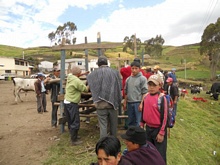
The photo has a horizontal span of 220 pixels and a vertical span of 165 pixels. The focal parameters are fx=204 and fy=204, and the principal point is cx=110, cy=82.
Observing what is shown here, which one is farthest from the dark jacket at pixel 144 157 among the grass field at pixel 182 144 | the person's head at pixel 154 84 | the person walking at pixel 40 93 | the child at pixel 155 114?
the person walking at pixel 40 93

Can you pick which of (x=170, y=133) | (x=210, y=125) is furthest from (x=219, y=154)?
(x=210, y=125)

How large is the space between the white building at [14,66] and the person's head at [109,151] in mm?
44778

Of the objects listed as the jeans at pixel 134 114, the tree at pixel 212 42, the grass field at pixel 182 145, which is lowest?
the grass field at pixel 182 145

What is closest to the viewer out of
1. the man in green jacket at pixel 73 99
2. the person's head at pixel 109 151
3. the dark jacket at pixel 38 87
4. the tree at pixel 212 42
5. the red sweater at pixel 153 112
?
the person's head at pixel 109 151

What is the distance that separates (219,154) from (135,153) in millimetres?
6298

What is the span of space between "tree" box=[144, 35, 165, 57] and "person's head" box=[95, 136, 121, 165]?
62.5m

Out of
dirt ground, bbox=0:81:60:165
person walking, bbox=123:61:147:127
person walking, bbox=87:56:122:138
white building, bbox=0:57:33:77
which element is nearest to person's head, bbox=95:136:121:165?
person walking, bbox=87:56:122:138

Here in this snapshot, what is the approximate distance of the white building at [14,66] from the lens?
41.9m

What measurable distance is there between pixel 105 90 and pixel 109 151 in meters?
2.24

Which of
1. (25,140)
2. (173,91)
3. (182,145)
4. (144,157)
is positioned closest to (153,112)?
(144,157)

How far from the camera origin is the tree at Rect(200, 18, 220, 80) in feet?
120

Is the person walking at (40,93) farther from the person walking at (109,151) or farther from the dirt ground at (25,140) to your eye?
the person walking at (109,151)

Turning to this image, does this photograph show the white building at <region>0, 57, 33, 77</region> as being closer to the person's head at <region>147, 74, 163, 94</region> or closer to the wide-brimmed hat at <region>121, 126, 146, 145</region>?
the person's head at <region>147, 74, 163, 94</region>

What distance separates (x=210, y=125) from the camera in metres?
10.5
